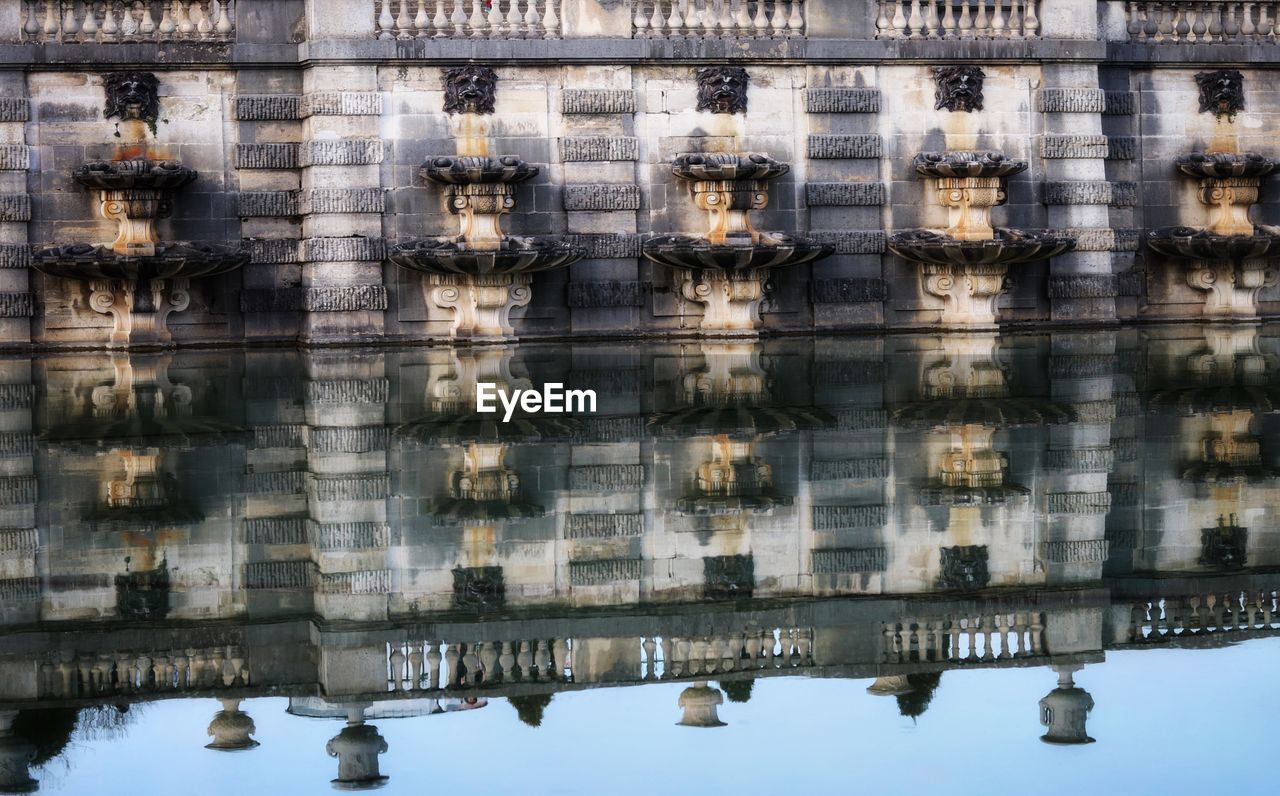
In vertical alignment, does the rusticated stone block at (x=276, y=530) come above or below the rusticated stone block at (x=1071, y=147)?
below

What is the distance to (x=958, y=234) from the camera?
22.1m

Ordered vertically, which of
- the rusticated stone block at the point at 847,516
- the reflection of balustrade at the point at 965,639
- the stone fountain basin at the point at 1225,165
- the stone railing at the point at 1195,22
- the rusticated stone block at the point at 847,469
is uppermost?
the stone railing at the point at 1195,22

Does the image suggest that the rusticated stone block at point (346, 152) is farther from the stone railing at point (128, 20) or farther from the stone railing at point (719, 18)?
the stone railing at point (719, 18)

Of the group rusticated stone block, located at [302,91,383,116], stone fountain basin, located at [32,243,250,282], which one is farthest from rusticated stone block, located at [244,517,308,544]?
rusticated stone block, located at [302,91,383,116]

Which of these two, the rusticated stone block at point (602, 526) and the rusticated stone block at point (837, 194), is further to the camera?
the rusticated stone block at point (837, 194)

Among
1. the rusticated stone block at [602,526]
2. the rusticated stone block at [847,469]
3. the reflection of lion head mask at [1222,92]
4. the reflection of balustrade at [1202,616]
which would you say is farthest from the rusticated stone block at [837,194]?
the reflection of balustrade at [1202,616]

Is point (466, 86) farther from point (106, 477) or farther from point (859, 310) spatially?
point (106, 477)

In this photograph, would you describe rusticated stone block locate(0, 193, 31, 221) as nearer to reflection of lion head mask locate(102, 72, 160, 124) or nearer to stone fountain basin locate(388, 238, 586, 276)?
reflection of lion head mask locate(102, 72, 160, 124)

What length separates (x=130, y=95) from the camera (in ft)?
67.7

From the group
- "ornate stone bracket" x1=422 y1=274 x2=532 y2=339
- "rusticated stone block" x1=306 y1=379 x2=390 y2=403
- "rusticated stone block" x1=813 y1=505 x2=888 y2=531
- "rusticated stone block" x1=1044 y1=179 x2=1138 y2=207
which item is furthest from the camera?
"rusticated stone block" x1=1044 y1=179 x2=1138 y2=207

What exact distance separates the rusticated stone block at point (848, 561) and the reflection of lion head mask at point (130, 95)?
14.2m

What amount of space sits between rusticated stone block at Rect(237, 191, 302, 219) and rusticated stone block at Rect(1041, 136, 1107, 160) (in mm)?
8614

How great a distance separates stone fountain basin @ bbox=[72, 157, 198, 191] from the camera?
2019 centimetres

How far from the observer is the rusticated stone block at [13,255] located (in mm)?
20391
